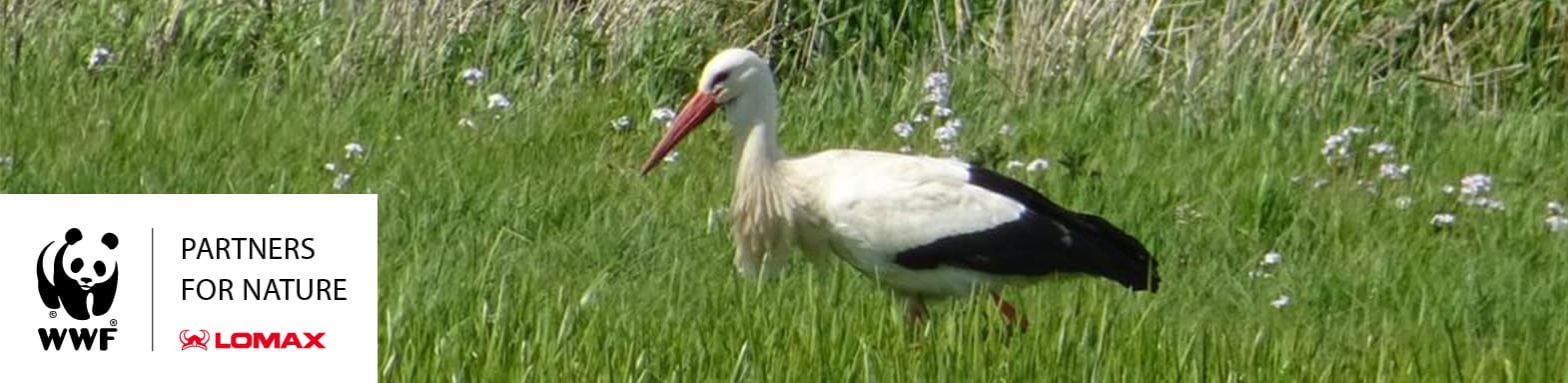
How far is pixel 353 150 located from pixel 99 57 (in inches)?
62.4

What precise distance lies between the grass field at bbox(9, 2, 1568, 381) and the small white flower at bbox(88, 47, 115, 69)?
4 cm

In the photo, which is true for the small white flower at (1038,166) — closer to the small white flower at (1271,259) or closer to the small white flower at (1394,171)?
the small white flower at (1394,171)

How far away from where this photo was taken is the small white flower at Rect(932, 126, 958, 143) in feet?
29.4

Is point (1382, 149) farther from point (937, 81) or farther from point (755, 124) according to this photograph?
point (755, 124)

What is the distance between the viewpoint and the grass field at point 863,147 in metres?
5.96

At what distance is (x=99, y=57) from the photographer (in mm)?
9539

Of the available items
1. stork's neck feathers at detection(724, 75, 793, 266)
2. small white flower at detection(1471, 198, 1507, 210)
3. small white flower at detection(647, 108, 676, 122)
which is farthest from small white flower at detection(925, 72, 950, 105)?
stork's neck feathers at detection(724, 75, 793, 266)

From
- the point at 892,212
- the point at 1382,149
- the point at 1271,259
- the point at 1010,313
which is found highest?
the point at 1382,149

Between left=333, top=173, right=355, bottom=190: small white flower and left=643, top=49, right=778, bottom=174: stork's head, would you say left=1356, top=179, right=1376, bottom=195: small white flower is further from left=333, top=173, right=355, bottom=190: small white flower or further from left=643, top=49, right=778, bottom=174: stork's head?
left=333, top=173, right=355, bottom=190: small white flower

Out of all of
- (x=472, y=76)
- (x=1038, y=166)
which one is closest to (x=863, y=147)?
(x=1038, y=166)

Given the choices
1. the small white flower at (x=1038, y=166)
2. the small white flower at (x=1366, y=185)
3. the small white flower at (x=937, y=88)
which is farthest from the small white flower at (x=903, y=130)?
the small white flower at (x=1366, y=185)

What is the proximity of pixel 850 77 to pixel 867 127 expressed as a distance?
0.49 m

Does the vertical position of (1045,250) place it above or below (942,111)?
below

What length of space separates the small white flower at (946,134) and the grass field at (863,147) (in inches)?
5.0
